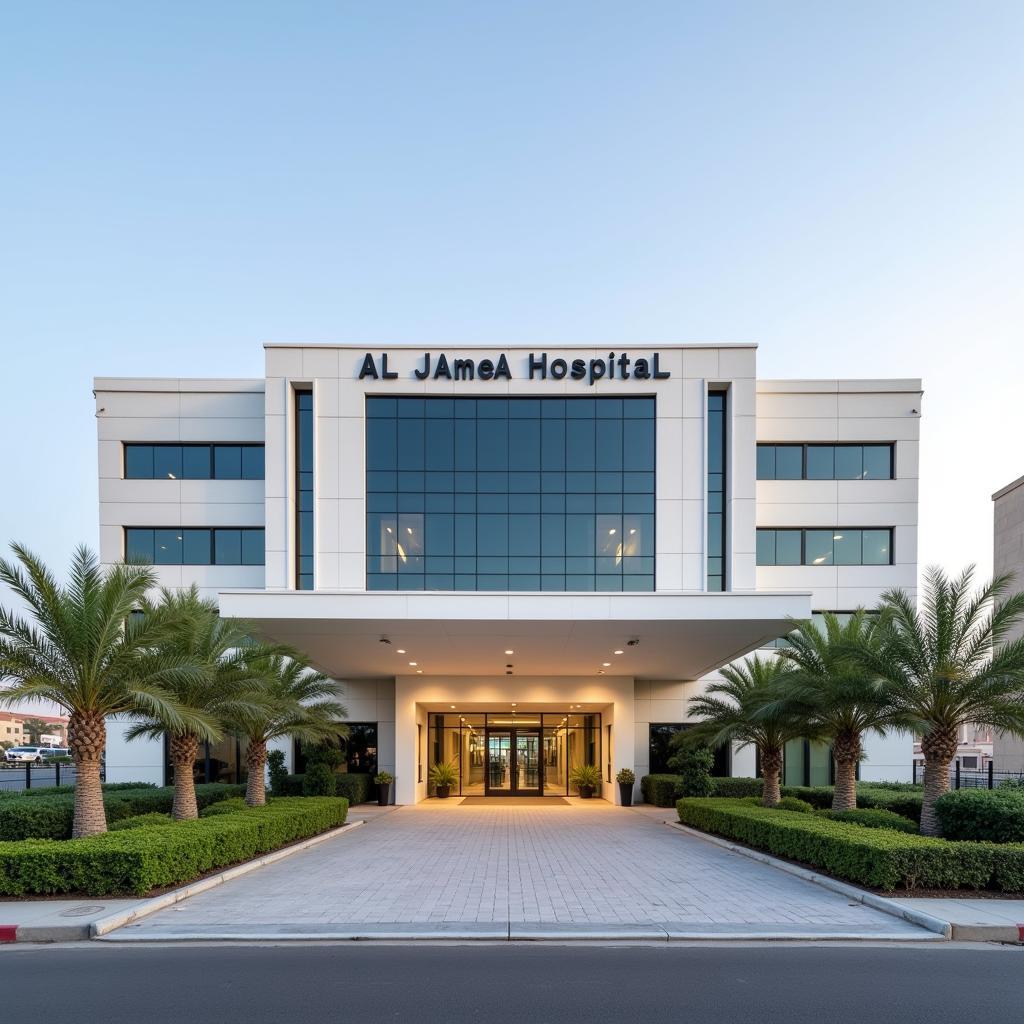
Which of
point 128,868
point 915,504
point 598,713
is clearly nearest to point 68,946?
point 128,868

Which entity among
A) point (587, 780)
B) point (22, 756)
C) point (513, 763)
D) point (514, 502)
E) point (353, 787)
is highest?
point (514, 502)

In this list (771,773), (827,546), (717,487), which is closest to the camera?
(771,773)

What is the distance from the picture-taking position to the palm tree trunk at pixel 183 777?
16.2 metres

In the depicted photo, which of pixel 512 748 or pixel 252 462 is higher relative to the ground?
pixel 252 462

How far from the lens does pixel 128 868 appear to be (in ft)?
35.5

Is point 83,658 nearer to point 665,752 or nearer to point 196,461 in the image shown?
point 196,461

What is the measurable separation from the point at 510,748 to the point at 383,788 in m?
5.80

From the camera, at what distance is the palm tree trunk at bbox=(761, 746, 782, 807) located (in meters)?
20.7

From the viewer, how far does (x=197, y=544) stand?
29.2 meters

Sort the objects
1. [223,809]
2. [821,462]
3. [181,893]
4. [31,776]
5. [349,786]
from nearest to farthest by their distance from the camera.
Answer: [181,893], [223,809], [349,786], [821,462], [31,776]

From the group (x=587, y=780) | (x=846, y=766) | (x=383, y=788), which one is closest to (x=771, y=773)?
(x=846, y=766)

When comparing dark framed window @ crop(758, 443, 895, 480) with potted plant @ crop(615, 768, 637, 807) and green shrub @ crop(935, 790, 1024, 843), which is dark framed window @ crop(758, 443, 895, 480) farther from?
green shrub @ crop(935, 790, 1024, 843)

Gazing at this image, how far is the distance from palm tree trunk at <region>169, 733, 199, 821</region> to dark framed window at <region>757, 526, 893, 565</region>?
67.6 ft

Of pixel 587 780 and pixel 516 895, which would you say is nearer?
pixel 516 895
